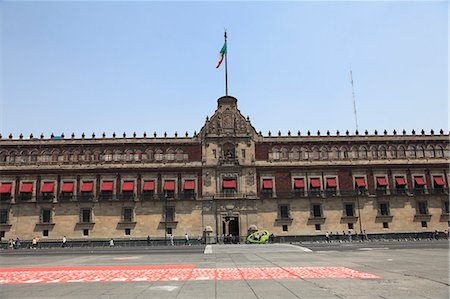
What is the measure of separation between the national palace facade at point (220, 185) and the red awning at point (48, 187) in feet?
0.45

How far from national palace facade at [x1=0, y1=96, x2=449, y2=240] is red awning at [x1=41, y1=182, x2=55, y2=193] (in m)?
0.14

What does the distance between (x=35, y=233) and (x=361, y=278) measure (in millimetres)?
45341

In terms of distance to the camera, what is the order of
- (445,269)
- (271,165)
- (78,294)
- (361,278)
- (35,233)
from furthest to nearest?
(271,165) → (35,233) → (445,269) → (361,278) → (78,294)

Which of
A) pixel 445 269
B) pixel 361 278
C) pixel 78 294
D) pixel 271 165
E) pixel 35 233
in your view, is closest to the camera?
pixel 78 294

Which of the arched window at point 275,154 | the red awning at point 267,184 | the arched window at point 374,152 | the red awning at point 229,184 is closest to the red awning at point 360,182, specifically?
the arched window at point 374,152

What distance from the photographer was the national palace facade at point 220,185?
47.7m

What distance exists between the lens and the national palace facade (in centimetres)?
4772

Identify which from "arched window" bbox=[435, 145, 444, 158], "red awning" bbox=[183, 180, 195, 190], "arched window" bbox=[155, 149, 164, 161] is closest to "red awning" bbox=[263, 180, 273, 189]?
"red awning" bbox=[183, 180, 195, 190]

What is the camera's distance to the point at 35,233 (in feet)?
154

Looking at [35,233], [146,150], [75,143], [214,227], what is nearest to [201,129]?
[146,150]

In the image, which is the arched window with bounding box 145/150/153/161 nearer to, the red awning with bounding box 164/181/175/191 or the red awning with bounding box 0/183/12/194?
the red awning with bounding box 164/181/175/191

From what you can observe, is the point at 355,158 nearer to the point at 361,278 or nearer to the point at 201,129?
the point at 201,129

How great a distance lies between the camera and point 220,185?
49.2 m

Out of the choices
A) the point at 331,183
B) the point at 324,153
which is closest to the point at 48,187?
the point at 324,153
